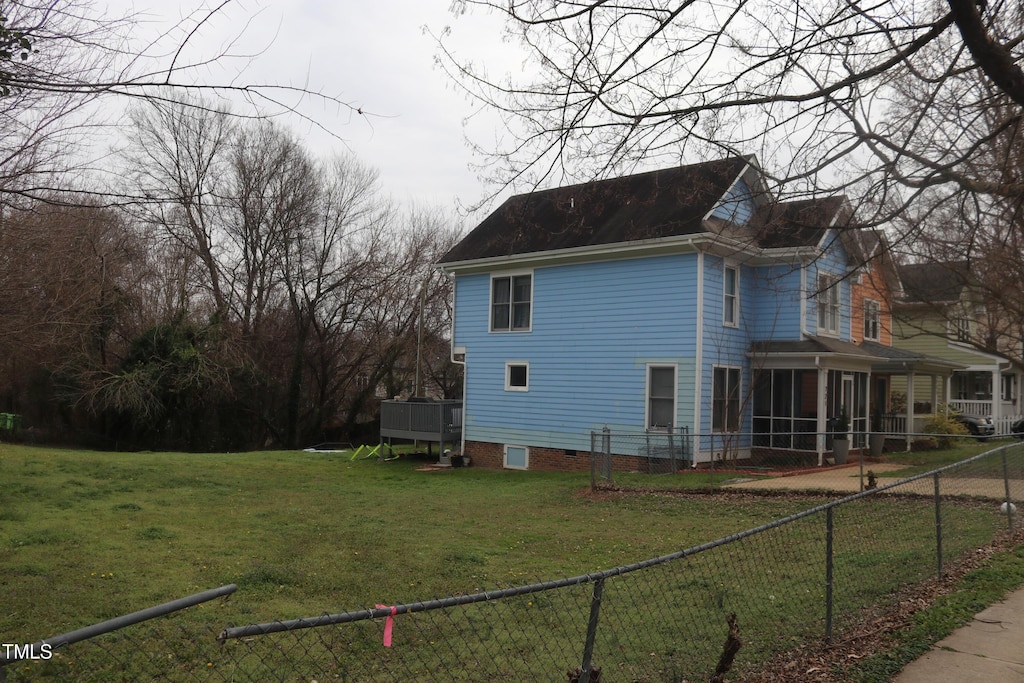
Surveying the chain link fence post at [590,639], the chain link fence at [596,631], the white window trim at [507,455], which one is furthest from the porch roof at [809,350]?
the chain link fence post at [590,639]

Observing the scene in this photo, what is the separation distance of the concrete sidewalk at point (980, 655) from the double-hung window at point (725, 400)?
46.0 ft

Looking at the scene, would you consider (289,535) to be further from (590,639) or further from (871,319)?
(871,319)

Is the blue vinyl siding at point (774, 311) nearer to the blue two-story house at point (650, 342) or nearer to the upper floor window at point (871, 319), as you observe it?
the blue two-story house at point (650, 342)

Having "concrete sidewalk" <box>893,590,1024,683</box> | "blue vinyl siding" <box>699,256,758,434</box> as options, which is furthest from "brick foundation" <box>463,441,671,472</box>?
"concrete sidewalk" <box>893,590,1024,683</box>

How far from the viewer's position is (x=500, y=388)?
2409 centimetres

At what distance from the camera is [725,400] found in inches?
824

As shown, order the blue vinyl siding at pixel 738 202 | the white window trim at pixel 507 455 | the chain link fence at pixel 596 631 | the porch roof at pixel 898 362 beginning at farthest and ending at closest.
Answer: the porch roof at pixel 898 362 < the white window trim at pixel 507 455 < the blue vinyl siding at pixel 738 202 < the chain link fence at pixel 596 631

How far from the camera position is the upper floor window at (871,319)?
84.5ft

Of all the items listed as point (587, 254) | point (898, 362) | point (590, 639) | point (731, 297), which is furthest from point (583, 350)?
point (590, 639)

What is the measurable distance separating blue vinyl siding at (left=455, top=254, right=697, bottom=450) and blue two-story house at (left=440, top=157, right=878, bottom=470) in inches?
1.5

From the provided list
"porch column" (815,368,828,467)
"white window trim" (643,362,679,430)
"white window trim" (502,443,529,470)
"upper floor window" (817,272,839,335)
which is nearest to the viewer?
"white window trim" (643,362,679,430)

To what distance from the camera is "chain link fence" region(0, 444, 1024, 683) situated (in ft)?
18.5

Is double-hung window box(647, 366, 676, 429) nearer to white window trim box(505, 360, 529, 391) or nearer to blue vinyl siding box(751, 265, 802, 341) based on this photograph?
blue vinyl siding box(751, 265, 802, 341)

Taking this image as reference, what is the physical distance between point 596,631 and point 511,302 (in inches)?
729
